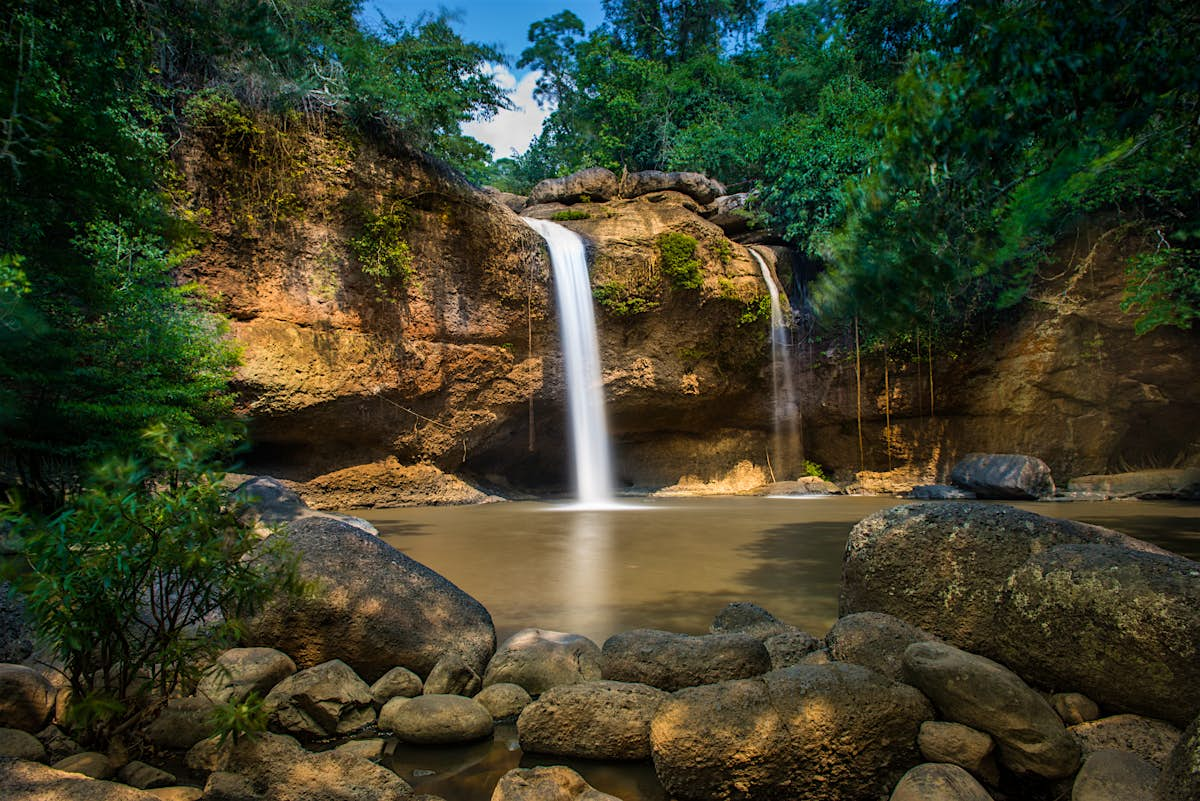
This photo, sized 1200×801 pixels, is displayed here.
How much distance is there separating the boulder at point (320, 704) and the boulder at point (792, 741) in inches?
62.0

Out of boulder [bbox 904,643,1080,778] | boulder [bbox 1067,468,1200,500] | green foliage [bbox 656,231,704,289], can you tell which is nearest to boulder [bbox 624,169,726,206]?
green foliage [bbox 656,231,704,289]

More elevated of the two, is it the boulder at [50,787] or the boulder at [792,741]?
the boulder at [50,787]

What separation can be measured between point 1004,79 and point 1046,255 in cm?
1478

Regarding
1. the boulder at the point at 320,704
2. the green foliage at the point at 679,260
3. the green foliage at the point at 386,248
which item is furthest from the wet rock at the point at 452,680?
the green foliage at the point at 679,260

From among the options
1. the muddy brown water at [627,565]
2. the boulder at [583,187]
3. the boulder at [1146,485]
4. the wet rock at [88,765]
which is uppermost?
the boulder at [583,187]

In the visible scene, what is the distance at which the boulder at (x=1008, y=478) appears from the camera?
14953 mm

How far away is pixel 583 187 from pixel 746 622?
57.3ft

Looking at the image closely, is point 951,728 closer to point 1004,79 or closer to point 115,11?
point 1004,79

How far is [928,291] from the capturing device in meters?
6.30

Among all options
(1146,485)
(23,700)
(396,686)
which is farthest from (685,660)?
(1146,485)

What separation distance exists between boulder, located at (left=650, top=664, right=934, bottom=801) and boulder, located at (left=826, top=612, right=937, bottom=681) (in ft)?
1.65

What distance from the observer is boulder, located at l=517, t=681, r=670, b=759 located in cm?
294

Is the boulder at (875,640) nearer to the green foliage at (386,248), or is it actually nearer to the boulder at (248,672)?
the boulder at (248,672)

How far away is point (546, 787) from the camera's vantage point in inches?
96.1
